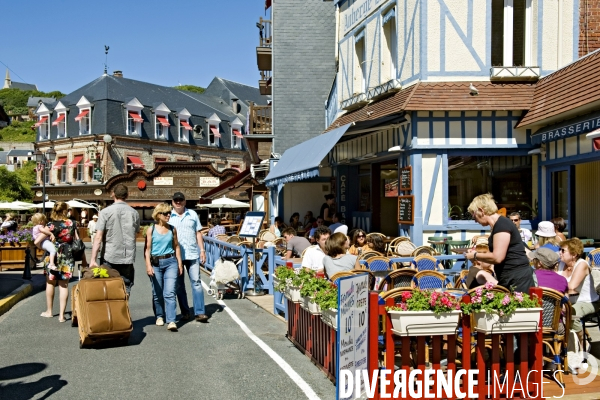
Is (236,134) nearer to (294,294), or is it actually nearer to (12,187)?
(12,187)

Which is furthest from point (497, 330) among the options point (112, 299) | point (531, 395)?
point (112, 299)

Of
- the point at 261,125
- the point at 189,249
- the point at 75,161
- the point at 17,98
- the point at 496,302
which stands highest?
the point at 17,98

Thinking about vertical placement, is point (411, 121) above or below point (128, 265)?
above

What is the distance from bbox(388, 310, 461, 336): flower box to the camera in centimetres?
498

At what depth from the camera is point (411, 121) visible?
43.8ft

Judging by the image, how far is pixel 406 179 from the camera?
537 inches

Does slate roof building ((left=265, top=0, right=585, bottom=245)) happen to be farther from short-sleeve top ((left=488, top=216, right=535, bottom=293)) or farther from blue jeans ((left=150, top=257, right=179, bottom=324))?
short-sleeve top ((left=488, top=216, right=535, bottom=293))

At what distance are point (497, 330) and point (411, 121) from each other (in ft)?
28.4

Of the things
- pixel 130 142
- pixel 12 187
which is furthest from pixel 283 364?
pixel 12 187

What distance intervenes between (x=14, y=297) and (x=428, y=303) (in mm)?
8809

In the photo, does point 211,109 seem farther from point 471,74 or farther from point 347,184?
point 471,74

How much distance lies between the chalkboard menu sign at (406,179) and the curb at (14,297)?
25.6ft

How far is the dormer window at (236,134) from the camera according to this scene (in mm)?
57531

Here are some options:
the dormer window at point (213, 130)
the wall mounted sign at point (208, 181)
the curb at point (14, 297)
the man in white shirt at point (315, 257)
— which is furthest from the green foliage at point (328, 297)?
the dormer window at point (213, 130)
